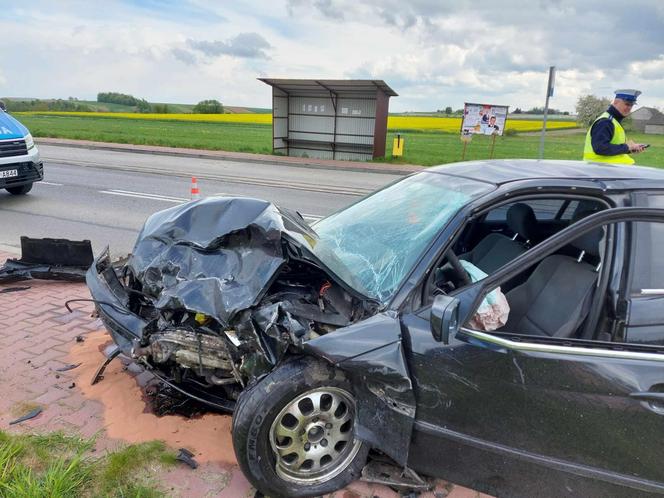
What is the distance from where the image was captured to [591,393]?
2.11 meters

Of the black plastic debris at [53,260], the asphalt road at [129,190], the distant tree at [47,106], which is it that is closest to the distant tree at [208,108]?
the distant tree at [47,106]

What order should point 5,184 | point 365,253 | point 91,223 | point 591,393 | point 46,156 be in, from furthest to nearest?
point 46,156, point 5,184, point 91,223, point 365,253, point 591,393

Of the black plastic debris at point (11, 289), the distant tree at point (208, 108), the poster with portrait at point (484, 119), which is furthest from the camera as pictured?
the distant tree at point (208, 108)

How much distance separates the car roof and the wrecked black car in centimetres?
2

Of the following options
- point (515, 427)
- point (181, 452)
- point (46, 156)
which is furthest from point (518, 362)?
point (46, 156)

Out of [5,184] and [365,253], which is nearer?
[365,253]

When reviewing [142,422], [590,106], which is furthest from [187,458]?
[590,106]

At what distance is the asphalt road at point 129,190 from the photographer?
7.68 metres

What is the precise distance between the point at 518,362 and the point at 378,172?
51.2 ft

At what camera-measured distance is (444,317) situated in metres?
2.03

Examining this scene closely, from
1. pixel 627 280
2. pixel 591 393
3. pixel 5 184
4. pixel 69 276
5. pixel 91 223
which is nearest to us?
pixel 591 393

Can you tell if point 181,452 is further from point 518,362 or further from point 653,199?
point 653,199

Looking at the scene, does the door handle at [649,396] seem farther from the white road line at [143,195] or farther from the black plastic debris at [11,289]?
the white road line at [143,195]

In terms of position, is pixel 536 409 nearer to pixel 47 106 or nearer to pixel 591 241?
pixel 591 241
